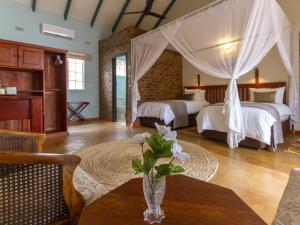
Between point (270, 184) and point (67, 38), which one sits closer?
point (270, 184)

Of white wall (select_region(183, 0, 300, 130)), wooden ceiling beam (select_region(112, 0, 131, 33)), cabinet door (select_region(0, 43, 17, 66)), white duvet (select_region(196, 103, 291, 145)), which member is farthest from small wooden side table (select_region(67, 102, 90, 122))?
white wall (select_region(183, 0, 300, 130))

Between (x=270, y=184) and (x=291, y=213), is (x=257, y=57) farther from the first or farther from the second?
(x=291, y=213)

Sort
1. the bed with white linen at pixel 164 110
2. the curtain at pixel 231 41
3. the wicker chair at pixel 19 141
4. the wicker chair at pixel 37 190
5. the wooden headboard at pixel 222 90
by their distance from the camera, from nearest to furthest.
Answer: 1. the wicker chair at pixel 37 190
2. the wicker chair at pixel 19 141
3. the curtain at pixel 231 41
4. the wooden headboard at pixel 222 90
5. the bed with white linen at pixel 164 110

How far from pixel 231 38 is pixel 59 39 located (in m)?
5.25

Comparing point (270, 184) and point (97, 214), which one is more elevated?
point (97, 214)

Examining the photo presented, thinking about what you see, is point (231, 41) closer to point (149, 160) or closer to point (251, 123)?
point (251, 123)

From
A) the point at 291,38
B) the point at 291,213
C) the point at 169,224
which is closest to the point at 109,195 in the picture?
the point at 169,224

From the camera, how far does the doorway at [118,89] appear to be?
6.76 meters

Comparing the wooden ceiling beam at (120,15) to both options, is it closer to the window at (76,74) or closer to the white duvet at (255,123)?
the window at (76,74)

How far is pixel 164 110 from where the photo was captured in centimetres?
504

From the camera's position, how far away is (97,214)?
81cm

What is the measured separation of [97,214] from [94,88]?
673cm

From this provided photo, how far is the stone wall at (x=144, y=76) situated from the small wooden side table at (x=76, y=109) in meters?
0.71

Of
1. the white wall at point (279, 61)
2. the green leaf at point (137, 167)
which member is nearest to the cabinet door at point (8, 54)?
the green leaf at point (137, 167)
